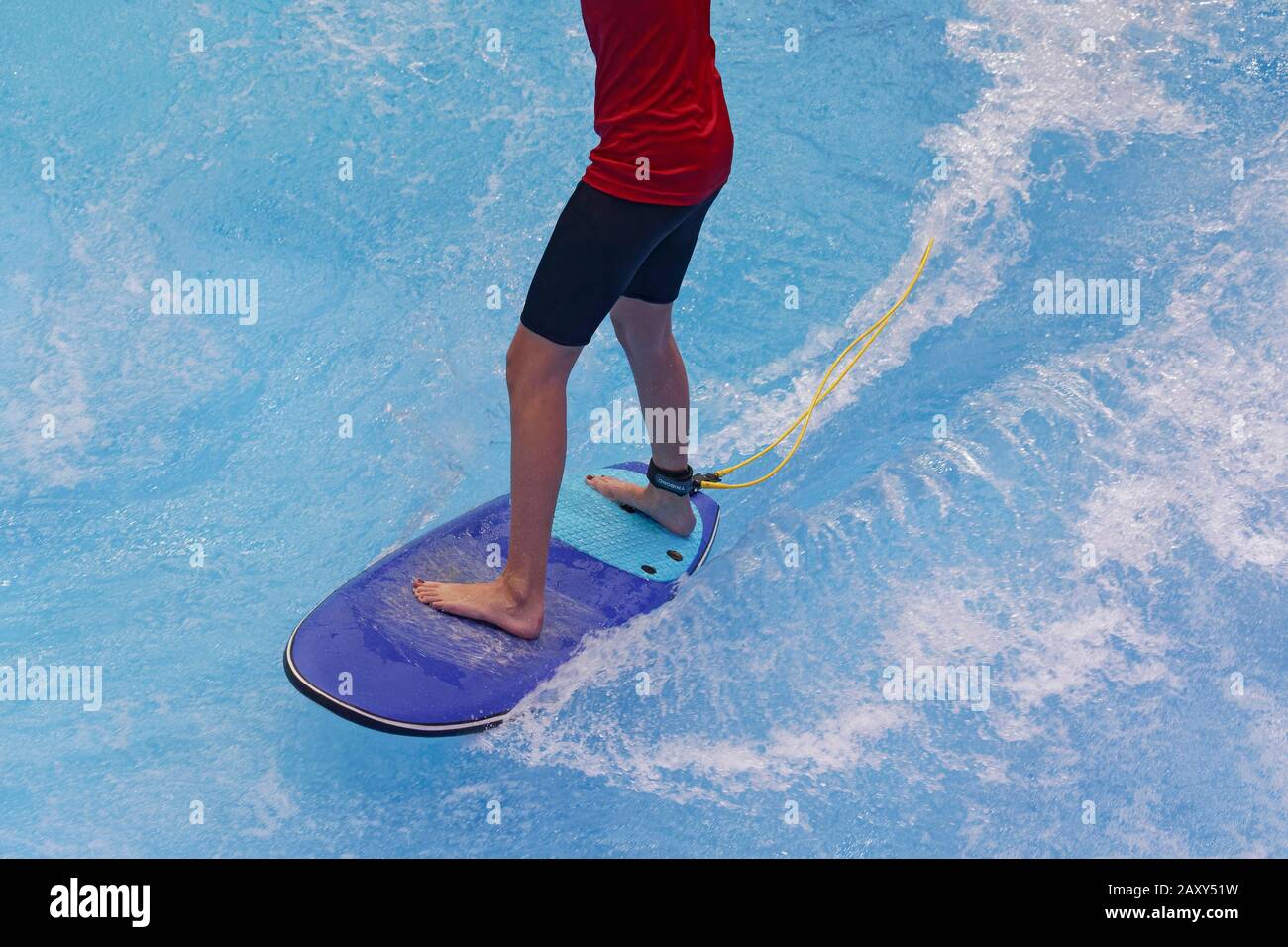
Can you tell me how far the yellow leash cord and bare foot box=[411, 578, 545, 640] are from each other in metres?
0.59

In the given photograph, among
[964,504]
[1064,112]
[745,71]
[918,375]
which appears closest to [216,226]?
[745,71]

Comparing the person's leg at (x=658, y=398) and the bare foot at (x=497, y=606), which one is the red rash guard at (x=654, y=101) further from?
the bare foot at (x=497, y=606)

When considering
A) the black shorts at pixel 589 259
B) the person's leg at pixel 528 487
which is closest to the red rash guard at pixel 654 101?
the black shorts at pixel 589 259

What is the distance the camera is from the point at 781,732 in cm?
234

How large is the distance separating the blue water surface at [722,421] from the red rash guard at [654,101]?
0.93 metres

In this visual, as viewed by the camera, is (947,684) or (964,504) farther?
(964,504)

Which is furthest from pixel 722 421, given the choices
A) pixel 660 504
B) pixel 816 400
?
pixel 660 504

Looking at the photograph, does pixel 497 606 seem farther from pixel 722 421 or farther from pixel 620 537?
pixel 722 421

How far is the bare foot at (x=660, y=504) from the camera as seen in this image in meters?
2.74

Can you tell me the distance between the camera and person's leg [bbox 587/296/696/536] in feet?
8.09

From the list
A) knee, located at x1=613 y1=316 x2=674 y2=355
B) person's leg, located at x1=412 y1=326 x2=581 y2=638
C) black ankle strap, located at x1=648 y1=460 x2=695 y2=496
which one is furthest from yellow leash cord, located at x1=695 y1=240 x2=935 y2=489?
person's leg, located at x1=412 y1=326 x2=581 y2=638

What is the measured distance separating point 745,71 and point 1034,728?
2627mm

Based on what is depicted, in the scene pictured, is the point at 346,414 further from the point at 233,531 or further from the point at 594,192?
the point at 594,192

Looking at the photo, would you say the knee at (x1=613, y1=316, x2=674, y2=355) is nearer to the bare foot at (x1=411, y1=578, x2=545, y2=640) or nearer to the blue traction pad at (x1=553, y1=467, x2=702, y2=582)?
the blue traction pad at (x1=553, y1=467, x2=702, y2=582)
